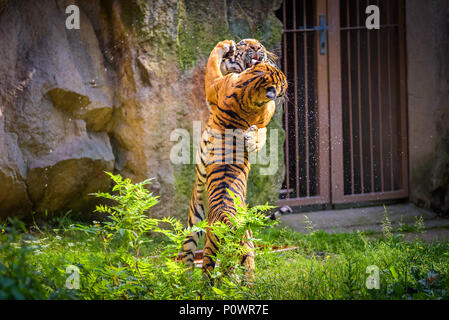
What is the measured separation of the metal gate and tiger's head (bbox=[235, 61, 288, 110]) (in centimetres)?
326

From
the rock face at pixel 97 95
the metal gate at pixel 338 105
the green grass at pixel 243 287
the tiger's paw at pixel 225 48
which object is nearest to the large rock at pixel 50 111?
the rock face at pixel 97 95

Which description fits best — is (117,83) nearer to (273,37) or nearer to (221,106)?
(273,37)

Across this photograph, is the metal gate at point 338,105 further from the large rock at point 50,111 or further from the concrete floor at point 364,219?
the large rock at point 50,111

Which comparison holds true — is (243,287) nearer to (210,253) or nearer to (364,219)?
(210,253)

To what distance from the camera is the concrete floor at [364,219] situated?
6.23m

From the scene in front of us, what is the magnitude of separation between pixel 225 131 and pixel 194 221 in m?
0.76

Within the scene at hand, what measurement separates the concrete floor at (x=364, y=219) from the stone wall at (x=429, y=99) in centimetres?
28

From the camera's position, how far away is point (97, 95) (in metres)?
5.71

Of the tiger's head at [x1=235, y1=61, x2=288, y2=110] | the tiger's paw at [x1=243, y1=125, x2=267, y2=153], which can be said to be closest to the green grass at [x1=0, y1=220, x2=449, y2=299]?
the tiger's paw at [x1=243, y1=125, x2=267, y2=153]

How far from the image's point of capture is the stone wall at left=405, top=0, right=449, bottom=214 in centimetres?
682

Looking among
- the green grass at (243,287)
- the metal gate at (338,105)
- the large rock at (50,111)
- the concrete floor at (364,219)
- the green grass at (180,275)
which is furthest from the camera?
the metal gate at (338,105)

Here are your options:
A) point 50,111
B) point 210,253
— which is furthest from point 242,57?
point 50,111

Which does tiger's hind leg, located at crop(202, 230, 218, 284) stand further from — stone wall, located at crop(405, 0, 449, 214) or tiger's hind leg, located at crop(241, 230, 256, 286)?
stone wall, located at crop(405, 0, 449, 214)

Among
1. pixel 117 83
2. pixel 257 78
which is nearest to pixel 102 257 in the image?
pixel 257 78
